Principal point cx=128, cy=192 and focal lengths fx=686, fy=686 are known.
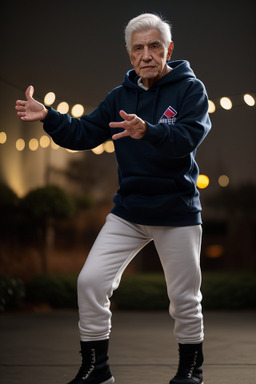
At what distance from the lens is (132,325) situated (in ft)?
15.4

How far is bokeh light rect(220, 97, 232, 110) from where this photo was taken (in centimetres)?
573

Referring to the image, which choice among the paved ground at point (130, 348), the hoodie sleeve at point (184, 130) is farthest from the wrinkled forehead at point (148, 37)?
the paved ground at point (130, 348)

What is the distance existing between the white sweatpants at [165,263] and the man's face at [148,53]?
0.58 m

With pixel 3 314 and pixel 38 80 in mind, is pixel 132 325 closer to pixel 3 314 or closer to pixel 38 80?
pixel 3 314

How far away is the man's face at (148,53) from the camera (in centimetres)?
257

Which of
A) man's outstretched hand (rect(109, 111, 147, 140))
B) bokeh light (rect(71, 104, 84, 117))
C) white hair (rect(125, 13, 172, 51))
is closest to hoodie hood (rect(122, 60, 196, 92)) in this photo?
white hair (rect(125, 13, 172, 51))

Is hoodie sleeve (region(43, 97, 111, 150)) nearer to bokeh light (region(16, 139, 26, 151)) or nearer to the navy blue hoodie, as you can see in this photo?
the navy blue hoodie

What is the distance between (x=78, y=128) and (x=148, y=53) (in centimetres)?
41

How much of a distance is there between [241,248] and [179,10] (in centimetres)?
→ 208

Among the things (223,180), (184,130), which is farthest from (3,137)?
(184,130)

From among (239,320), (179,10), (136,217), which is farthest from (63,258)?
(136,217)

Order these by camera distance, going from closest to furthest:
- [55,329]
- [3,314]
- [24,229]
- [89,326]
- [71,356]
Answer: [89,326] < [71,356] < [55,329] < [3,314] < [24,229]

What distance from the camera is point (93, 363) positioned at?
251 centimetres

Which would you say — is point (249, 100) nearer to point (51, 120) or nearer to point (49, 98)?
point (49, 98)
